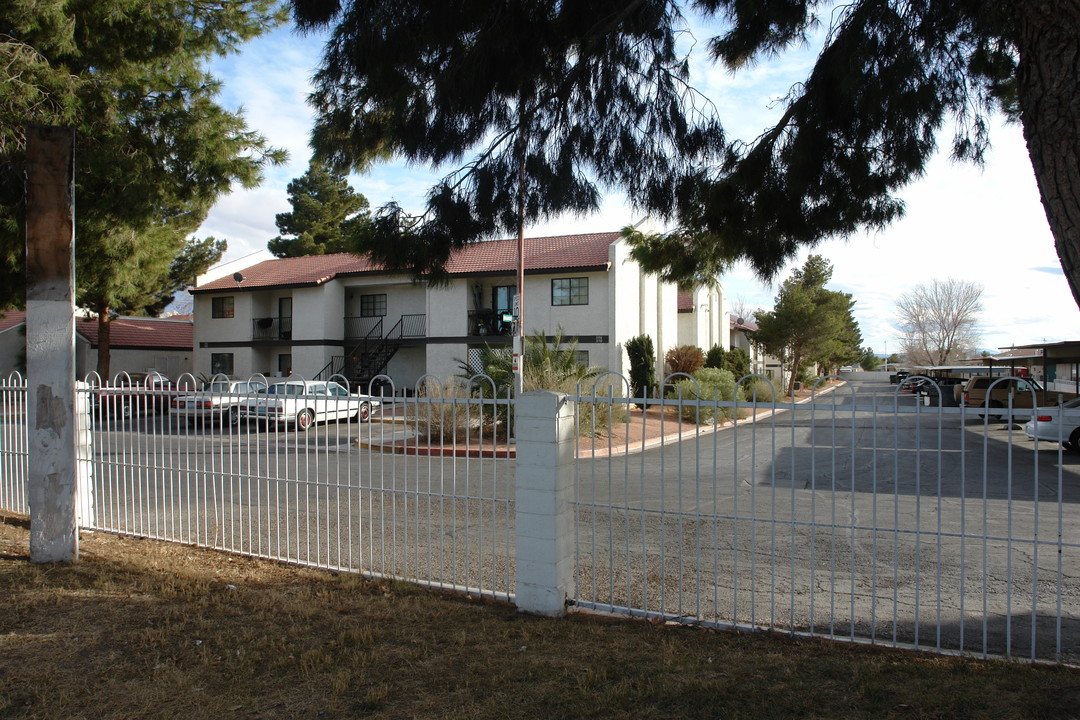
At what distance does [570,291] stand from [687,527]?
20.6 m

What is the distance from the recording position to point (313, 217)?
170 ft

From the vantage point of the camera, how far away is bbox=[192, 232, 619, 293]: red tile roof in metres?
28.9

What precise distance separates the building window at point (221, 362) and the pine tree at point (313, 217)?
15.8 meters

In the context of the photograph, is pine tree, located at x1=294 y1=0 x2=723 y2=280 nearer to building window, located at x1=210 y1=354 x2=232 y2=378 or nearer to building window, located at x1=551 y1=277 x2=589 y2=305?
building window, located at x1=551 y1=277 x2=589 y2=305

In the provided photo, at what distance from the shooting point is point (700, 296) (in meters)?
37.9

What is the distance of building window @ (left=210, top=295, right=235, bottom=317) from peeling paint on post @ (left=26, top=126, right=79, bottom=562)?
30.2 meters

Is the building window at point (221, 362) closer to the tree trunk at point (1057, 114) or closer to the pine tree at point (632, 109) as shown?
the pine tree at point (632, 109)

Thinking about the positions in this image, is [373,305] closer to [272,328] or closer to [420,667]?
[272,328]

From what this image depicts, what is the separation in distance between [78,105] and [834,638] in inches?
458

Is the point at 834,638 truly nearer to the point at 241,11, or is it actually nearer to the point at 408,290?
the point at 241,11

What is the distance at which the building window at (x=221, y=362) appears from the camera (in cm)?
3531

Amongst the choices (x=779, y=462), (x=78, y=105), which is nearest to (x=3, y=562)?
(x=78, y=105)

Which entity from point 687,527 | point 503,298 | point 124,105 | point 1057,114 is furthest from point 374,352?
point 1057,114

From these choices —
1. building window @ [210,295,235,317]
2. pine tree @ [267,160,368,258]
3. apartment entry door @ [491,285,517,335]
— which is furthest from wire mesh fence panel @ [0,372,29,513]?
pine tree @ [267,160,368,258]
